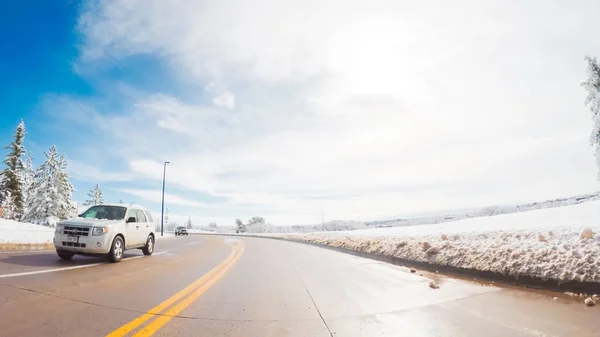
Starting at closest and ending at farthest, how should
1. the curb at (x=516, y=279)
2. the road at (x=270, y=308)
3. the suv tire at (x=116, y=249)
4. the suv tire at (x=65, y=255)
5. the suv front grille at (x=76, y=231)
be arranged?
the road at (x=270, y=308), the curb at (x=516, y=279), the suv front grille at (x=76, y=231), the suv tire at (x=65, y=255), the suv tire at (x=116, y=249)

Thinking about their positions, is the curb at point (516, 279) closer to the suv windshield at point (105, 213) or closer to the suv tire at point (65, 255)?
the suv windshield at point (105, 213)

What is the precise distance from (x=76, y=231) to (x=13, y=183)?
5326 cm

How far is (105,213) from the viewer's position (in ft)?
37.6

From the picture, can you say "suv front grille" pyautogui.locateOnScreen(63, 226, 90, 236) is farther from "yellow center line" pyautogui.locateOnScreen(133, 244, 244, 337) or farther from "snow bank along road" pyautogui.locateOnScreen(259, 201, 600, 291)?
"snow bank along road" pyautogui.locateOnScreen(259, 201, 600, 291)

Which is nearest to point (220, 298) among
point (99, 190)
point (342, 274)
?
point (342, 274)

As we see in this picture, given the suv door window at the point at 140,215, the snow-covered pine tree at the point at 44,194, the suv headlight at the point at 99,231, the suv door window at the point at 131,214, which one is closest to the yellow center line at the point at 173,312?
the suv headlight at the point at 99,231

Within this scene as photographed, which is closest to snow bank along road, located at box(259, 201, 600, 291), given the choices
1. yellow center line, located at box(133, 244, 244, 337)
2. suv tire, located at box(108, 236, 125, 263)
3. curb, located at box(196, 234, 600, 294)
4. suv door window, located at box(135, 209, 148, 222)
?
curb, located at box(196, 234, 600, 294)

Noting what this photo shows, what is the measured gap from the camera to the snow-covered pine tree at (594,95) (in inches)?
858

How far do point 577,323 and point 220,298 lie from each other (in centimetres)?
502

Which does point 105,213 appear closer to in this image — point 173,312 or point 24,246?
point 24,246

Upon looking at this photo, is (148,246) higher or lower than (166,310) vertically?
higher

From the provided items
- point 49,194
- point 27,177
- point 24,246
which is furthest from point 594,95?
point 27,177

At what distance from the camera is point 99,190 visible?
84.9 m

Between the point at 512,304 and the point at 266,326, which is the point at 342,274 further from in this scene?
the point at 266,326
